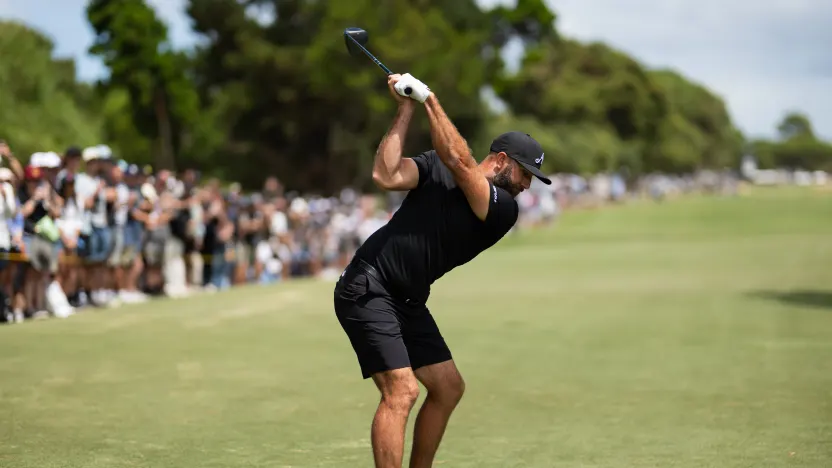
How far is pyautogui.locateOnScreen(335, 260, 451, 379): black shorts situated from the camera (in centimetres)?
648

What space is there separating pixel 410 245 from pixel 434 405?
922 millimetres

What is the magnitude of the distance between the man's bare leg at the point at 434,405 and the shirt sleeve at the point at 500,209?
81 centimetres

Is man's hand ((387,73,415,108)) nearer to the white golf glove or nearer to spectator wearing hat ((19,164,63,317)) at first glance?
the white golf glove

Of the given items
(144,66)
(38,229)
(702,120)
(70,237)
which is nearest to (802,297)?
(70,237)

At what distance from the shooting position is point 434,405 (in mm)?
6848

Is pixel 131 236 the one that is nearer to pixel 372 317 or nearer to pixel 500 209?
pixel 372 317

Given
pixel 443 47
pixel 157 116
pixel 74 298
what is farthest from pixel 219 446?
pixel 443 47

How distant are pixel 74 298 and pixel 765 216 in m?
45.5

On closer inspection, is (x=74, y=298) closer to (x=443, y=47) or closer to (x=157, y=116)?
(x=157, y=116)

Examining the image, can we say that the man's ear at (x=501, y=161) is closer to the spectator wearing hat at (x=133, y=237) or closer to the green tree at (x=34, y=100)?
the spectator wearing hat at (x=133, y=237)

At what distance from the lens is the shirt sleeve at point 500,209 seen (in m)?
6.41

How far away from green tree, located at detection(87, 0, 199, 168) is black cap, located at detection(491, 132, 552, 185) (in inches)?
1299

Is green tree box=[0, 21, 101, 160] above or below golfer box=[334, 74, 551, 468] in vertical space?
above

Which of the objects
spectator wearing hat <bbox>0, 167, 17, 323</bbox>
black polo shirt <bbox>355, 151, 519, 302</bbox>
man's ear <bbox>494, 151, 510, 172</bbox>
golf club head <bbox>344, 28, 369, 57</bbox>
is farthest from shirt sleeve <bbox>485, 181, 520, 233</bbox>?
spectator wearing hat <bbox>0, 167, 17, 323</bbox>
